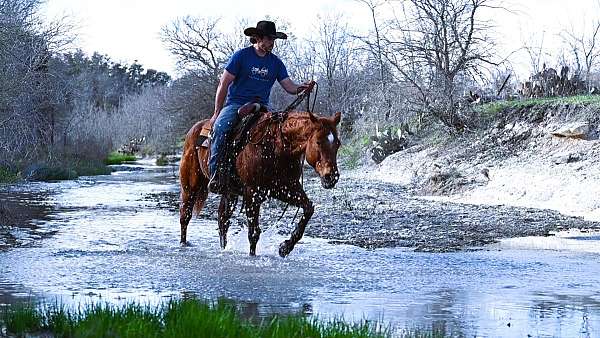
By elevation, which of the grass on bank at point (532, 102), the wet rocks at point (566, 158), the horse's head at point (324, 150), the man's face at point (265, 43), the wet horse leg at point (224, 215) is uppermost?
the grass on bank at point (532, 102)

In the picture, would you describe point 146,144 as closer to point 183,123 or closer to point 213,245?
point 183,123

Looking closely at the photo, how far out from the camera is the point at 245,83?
11.0 m

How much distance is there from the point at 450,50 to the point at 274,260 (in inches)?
899

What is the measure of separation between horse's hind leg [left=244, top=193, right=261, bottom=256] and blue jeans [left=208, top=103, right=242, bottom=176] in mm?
685

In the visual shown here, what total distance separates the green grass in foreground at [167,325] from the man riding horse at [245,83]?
15.5ft

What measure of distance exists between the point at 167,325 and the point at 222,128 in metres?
5.27

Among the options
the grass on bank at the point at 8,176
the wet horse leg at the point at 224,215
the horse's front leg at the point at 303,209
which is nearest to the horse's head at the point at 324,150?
the horse's front leg at the point at 303,209

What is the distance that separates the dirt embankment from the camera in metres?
17.4

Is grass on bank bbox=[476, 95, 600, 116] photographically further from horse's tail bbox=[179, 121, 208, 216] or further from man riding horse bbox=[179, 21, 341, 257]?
man riding horse bbox=[179, 21, 341, 257]

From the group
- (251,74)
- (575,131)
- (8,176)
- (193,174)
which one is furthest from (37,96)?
(251,74)

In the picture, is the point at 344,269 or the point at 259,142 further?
the point at 259,142

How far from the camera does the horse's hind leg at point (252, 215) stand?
10602 millimetres

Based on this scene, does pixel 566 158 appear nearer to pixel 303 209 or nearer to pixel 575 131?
pixel 575 131

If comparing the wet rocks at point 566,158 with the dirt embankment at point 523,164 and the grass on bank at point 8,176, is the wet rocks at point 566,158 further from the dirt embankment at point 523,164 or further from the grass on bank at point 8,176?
the grass on bank at point 8,176
